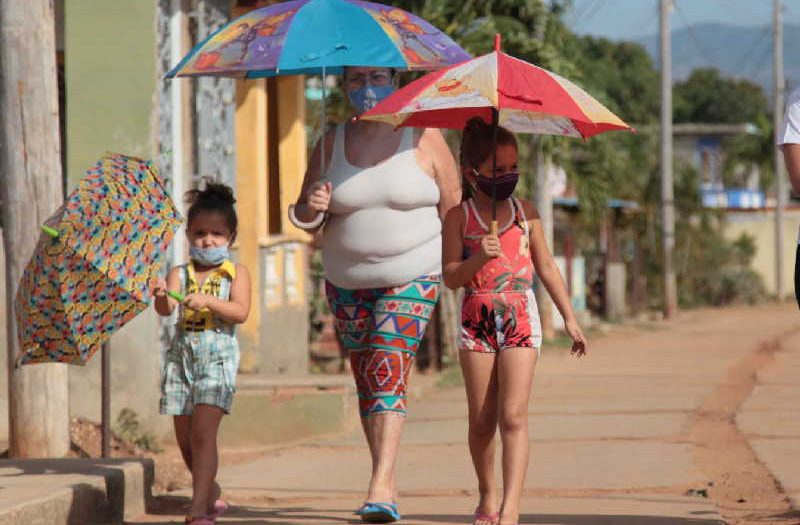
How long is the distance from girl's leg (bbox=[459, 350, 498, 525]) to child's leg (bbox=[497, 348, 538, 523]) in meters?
0.05

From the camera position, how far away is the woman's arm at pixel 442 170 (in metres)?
6.99

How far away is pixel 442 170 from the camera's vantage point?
23.0ft

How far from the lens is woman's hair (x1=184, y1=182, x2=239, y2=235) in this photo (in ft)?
22.1

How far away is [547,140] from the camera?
717 inches

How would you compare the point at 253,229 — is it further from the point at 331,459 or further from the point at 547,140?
the point at 547,140

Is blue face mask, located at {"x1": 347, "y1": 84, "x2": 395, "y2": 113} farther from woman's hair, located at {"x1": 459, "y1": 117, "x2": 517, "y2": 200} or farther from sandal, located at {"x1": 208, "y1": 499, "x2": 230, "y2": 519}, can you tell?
sandal, located at {"x1": 208, "y1": 499, "x2": 230, "y2": 519}

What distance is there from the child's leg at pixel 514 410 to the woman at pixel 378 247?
2.50 feet

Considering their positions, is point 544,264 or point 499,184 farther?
point 544,264

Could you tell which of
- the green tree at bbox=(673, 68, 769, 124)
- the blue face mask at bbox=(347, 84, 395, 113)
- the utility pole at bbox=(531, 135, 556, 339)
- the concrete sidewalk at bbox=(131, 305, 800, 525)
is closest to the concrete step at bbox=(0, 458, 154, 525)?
the concrete sidewalk at bbox=(131, 305, 800, 525)

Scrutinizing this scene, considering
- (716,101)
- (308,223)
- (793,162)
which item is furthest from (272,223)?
(716,101)

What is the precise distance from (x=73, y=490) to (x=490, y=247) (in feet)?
6.80

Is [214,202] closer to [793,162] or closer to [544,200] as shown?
[793,162]

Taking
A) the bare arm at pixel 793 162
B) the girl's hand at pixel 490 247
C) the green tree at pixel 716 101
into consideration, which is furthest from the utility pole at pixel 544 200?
the green tree at pixel 716 101

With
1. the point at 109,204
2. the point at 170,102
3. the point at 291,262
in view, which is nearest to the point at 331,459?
the point at 170,102
